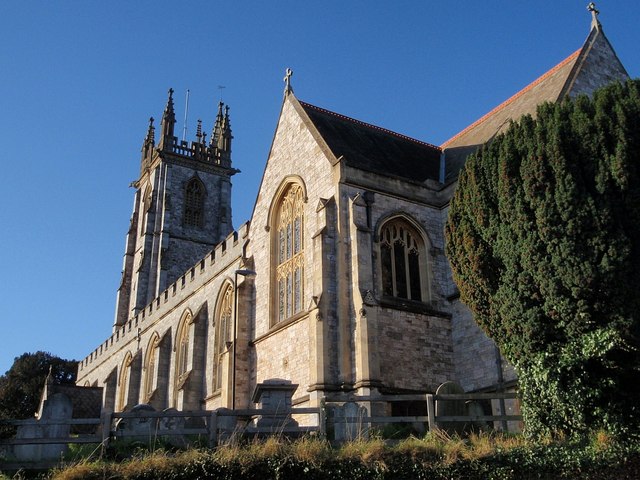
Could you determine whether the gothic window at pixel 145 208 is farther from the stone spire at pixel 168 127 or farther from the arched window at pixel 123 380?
the arched window at pixel 123 380

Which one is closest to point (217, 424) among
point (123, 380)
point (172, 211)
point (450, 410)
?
point (450, 410)

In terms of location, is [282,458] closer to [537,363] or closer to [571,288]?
[537,363]

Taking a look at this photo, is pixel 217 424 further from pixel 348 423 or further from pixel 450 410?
pixel 450 410

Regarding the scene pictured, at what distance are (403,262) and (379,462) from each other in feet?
34.4

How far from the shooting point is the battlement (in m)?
28.5

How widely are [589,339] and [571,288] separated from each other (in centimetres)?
95

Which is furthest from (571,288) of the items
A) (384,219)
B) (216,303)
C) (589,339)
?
(216,303)

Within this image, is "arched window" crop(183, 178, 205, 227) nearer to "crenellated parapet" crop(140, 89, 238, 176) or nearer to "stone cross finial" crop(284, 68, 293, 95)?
"crenellated parapet" crop(140, 89, 238, 176)

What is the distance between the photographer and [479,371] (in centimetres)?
1980

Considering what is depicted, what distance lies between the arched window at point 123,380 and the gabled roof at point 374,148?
20591 mm

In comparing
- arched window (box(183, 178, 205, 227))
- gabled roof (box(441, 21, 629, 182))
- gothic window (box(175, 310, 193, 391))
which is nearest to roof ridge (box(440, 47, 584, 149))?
gabled roof (box(441, 21, 629, 182))

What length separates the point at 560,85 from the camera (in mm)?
22406

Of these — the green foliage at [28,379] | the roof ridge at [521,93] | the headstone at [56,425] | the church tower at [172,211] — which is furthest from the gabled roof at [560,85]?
the green foliage at [28,379]

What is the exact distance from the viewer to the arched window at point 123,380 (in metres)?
39.3
